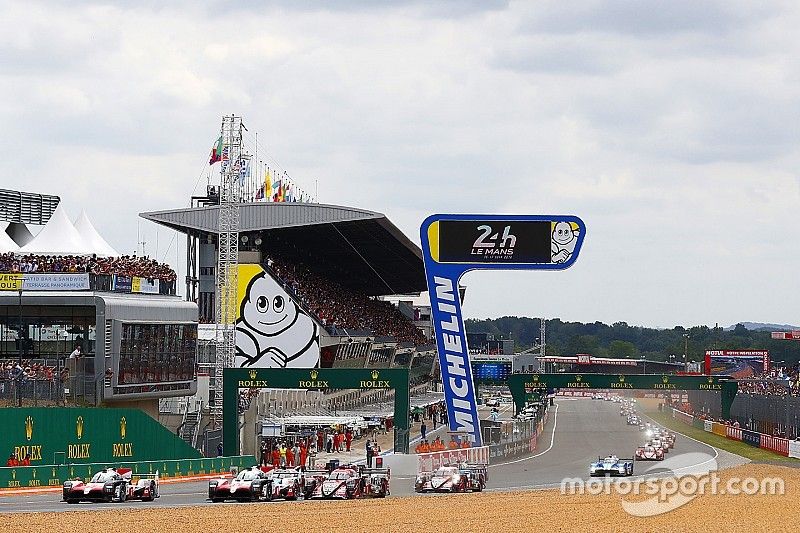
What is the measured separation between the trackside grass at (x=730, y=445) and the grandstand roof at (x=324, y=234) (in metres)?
24.3

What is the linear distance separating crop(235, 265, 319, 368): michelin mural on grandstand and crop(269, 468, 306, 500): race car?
47.8 m

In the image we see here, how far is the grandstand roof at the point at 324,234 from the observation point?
85.1 metres

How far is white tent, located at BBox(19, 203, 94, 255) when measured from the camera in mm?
63156

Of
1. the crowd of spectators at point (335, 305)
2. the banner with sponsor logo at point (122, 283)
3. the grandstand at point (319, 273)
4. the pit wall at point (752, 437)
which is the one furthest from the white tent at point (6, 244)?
the pit wall at point (752, 437)

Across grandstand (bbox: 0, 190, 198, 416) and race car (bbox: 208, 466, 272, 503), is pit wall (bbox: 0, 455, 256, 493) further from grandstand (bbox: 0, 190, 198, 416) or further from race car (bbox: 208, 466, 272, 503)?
race car (bbox: 208, 466, 272, 503)

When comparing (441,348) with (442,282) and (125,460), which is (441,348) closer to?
(442,282)

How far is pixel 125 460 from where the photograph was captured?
54.2 m

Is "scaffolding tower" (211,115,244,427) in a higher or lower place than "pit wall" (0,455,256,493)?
higher

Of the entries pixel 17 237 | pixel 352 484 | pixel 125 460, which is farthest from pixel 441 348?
pixel 17 237

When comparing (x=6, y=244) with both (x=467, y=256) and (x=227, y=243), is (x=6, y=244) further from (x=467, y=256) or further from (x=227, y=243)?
(x=467, y=256)

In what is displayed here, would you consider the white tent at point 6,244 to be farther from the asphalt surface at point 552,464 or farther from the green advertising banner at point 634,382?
the green advertising banner at point 634,382

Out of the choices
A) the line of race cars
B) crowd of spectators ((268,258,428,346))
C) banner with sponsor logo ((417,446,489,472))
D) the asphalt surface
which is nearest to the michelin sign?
banner with sponsor logo ((417,446,489,472))

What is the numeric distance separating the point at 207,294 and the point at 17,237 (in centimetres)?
3692

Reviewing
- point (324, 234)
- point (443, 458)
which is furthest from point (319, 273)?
point (443, 458)
